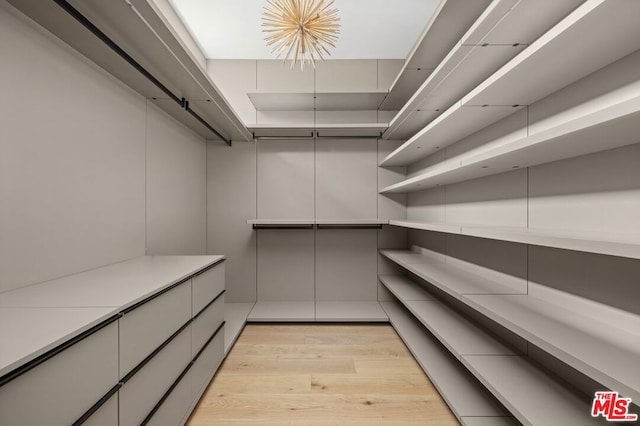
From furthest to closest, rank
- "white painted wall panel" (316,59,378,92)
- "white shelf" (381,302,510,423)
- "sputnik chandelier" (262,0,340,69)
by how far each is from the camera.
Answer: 1. "white painted wall panel" (316,59,378,92)
2. "sputnik chandelier" (262,0,340,69)
3. "white shelf" (381,302,510,423)

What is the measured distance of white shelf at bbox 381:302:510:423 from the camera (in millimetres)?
1419

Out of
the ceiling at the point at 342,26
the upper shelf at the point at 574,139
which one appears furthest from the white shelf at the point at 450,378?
the ceiling at the point at 342,26

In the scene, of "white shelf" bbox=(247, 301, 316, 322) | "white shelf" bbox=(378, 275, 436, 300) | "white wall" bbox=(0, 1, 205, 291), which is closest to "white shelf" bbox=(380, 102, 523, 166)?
"white shelf" bbox=(378, 275, 436, 300)

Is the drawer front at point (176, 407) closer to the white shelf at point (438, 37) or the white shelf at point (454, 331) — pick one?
the white shelf at point (454, 331)

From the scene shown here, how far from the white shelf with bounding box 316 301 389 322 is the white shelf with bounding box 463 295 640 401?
1.49 m

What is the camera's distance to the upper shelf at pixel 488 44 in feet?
3.44

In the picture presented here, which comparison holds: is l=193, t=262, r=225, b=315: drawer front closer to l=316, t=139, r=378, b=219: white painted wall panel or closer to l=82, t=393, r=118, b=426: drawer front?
l=82, t=393, r=118, b=426: drawer front

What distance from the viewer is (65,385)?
734 mm

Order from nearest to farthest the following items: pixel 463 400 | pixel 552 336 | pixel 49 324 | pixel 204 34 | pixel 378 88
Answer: pixel 49 324 → pixel 552 336 → pixel 463 400 → pixel 204 34 → pixel 378 88

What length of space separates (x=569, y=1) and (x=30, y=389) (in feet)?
6.45

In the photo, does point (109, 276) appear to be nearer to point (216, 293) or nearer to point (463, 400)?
point (216, 293)

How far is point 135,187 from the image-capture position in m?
1.81

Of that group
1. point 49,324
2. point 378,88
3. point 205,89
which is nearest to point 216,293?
point 49,324

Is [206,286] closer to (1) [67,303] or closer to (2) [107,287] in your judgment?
(2) [107,287]
